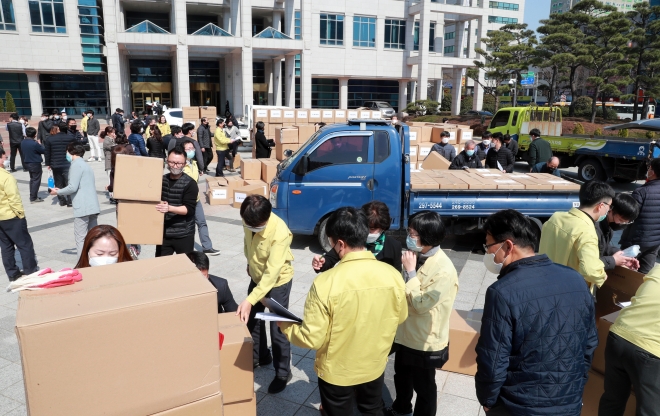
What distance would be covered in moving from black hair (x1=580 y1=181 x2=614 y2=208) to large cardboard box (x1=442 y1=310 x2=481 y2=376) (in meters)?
1.42

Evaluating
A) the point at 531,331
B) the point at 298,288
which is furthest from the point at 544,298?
the point at 298,288

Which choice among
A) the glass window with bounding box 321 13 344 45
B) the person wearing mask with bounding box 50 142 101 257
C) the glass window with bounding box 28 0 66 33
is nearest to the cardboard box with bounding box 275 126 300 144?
the person wearing mask with bounding box 50 142 101 257

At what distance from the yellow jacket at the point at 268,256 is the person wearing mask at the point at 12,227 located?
3729 mm

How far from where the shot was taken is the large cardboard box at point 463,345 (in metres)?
4.12

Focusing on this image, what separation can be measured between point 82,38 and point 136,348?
39.2 m

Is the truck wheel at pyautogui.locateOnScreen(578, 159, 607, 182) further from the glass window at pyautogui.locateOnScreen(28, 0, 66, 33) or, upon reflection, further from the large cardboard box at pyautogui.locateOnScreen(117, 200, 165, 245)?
the glass window at pyautogui.locateOnScreen(28, 0, 66, 33)

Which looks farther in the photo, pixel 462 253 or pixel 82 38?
pixel 82 38

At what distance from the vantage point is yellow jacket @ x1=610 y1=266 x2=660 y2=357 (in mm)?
2568

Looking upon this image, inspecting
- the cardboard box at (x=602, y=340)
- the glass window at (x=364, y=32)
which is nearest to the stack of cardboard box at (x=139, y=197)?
the cardboard box at (x=602, y=340)

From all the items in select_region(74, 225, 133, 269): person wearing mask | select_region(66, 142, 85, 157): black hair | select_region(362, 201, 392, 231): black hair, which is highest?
select_region(66, 142, 85, 157): black hair

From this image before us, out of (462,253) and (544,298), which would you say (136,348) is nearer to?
(544,298)

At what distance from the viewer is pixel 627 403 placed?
306cm

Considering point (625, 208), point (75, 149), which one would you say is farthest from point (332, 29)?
point (625, 208)

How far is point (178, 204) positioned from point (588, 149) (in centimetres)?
1328
